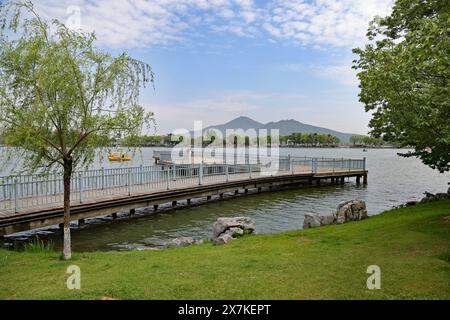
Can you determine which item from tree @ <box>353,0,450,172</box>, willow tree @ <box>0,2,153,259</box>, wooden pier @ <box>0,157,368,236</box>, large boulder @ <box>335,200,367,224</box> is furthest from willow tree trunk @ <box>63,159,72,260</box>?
large boulder @ <box>335,200,367,224</box>

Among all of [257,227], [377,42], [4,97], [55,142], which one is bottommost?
[257,227]

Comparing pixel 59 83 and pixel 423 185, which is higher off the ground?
pixel 59 83

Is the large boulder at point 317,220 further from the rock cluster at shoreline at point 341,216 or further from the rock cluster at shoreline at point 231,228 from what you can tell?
the rock cluster at shoreline at point 231,228

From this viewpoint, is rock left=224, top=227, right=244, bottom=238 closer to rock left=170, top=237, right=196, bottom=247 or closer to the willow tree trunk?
rock left=170, top=237, right=196, bottom=247

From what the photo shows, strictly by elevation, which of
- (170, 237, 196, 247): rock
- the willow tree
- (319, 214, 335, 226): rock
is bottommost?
(170, 237, 196, 247): rock

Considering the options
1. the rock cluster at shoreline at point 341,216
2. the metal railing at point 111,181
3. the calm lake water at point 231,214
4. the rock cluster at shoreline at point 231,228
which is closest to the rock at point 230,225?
the rock cluster at shoreline at point 231,228

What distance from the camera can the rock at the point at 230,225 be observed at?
13502 mm

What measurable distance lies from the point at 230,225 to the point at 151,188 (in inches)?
388

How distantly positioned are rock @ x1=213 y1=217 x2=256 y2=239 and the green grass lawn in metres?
1.58

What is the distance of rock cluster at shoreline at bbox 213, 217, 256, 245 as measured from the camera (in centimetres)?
1332
